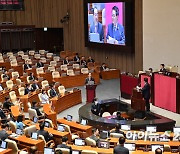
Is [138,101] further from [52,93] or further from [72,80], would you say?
[72,80]

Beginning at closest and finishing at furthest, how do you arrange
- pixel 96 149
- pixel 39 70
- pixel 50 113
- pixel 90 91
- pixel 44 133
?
pixel 96 149
pixel 44 133
pixel 50 113
pixel 90 91
pixel 39 70

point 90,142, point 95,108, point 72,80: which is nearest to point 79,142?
point 90,142

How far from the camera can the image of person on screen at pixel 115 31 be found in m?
24.4

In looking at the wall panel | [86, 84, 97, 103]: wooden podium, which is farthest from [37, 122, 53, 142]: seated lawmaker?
the wall panel

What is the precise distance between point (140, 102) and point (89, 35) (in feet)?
44.4

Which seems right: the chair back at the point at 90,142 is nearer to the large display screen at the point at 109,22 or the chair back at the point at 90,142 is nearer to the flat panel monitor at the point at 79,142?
the flat panel monitor at the point at 79,142

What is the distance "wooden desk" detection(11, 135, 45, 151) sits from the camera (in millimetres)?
11352

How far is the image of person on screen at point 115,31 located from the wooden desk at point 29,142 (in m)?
13.7

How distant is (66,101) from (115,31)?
26.9 ft

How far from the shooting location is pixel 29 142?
11477mm

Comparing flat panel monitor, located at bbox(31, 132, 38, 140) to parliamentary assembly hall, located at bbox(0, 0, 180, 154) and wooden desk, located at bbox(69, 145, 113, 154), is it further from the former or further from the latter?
wooden desk, located at bbox(69, 145, 113, 154)

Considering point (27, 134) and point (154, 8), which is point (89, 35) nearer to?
point (154, 8)

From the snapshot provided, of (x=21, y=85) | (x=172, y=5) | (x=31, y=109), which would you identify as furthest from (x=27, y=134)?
(x=172, y=5)

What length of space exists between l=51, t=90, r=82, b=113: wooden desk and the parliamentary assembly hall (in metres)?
0.05
